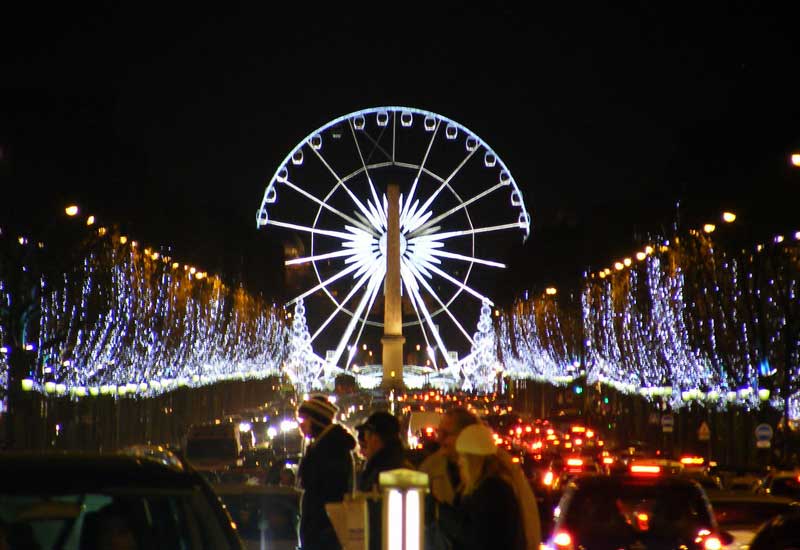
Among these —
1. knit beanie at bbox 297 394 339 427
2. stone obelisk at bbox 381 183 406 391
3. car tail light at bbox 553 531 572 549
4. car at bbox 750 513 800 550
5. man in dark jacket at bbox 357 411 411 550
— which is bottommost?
car tail light at bbox 553 531 572 549

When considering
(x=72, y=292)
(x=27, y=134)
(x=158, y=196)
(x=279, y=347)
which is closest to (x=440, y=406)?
(x=158, y=196)

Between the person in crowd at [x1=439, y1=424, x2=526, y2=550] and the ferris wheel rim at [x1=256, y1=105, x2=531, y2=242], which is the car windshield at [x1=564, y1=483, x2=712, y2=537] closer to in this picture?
the person in crowd at [x1=439, y1=424, x2=526, y2=550]

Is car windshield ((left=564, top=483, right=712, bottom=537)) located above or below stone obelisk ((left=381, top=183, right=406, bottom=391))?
below

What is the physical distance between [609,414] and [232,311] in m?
25.7

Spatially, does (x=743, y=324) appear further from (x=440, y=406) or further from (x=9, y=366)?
(x=9, y=366)

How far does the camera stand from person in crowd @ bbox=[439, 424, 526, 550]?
848 cm

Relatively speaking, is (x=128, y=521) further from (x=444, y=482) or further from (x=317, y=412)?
(x=317, y=412)

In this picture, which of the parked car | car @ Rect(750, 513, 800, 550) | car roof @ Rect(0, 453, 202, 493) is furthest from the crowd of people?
the parked car

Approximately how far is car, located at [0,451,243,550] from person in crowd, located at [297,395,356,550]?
→ 178 inches

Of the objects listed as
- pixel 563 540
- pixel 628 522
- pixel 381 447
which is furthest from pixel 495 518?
pixel 628 522

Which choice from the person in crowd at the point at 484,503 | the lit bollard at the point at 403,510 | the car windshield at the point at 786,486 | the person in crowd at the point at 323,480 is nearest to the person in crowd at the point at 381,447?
the person in crowd at the point at 323,480

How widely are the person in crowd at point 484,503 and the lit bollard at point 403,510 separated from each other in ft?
4.07

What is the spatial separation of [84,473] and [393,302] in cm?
9400

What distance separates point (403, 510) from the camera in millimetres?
7219
